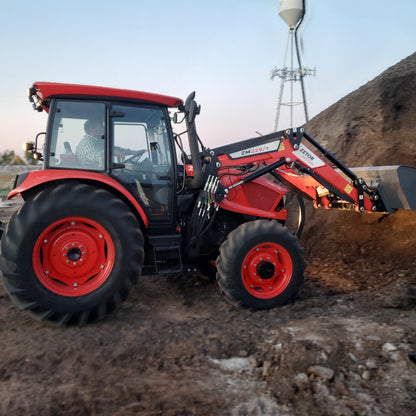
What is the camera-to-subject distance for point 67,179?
4.04 metres

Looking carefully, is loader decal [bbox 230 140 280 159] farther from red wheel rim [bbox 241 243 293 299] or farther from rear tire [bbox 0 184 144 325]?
rear tire [bbox 0 184 144 325]

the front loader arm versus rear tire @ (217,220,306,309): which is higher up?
the front loader arm

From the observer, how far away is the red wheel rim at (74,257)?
155 inches

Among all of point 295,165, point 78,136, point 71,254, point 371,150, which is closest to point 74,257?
point 71,254

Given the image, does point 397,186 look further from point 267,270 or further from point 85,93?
point 85,93

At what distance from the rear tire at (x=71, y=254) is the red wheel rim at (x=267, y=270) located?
1272 mm

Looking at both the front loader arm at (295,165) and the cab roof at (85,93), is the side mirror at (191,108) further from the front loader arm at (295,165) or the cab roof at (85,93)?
the front loader arm at (295,165)

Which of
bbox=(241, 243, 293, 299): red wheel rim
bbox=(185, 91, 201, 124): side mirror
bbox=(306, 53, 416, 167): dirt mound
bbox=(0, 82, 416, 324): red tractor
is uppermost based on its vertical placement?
bbox=(306, 53, 416, 167): dirt mound

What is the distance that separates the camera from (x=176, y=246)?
4.52 meters

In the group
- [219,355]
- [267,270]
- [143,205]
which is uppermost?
[143,205]

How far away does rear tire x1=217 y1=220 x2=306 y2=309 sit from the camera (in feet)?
14.5

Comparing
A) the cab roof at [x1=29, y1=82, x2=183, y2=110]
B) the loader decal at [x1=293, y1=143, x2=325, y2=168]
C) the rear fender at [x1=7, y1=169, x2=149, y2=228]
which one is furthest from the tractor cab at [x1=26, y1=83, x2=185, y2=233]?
the loader decal at [x1=293, y1=143, x2=325, y2=168]

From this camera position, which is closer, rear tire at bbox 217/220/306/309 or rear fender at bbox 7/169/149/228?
rear fender at bbox 7/169/149/228

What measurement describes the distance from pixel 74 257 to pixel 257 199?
2.32m
